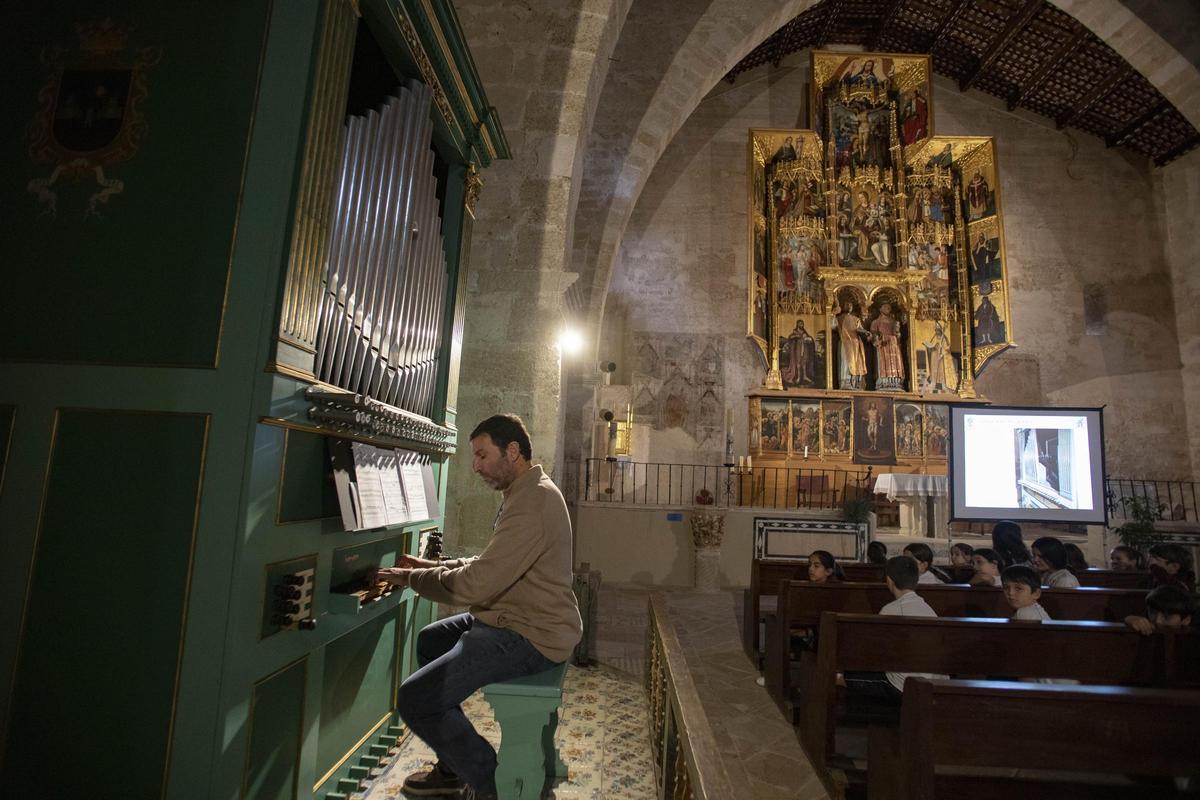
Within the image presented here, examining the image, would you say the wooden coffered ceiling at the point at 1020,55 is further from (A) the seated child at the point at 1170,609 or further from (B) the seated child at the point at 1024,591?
(A) the seated child at the point at 1170,609

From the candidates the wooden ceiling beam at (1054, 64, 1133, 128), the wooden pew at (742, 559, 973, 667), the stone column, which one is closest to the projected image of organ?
the wooden pew at (742, 559, 973, 667)

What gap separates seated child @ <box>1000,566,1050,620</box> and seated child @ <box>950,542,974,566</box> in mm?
2713

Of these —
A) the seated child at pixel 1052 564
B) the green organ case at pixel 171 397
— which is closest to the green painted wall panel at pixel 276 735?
the green organ case at pixel 171 397

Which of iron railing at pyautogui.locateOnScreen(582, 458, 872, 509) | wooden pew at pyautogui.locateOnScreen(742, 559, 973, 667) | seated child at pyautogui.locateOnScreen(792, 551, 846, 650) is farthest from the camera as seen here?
iron railing at pyautogui.locateOnScreen(582, 458, 872, 509)

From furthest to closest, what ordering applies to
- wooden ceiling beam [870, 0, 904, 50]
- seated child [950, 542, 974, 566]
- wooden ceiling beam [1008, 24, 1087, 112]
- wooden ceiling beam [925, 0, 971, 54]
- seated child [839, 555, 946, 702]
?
wooden ceiling beam [870, 0, 904, 50] < wooden ceiling beam [925, 0, 971, 54] < wooden ceiling beam [1008, 24, 1087, 112] < seated child [950, 542, 974, 566] < seated child [839, 555, 946, 702]

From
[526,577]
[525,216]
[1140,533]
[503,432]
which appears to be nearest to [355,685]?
[526,577]

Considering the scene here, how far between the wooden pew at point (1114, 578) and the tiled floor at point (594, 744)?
4.20 meters

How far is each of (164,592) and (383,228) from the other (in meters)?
1.55

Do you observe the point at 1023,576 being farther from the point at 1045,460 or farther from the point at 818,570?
the point at 1045,460

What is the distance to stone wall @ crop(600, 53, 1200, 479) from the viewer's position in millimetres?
13008

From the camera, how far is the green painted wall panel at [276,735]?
1922 millimetres

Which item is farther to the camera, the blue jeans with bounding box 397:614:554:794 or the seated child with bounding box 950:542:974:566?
the seated child with bounding box 950:542:974:566

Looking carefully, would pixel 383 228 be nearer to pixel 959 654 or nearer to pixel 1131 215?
pixel 959 654

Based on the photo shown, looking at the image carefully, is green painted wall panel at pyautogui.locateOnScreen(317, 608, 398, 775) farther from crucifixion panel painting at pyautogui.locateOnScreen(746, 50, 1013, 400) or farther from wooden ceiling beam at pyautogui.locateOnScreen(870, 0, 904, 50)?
wooden ceiling beam at pyautogui.locateOnScreen(870, 0, 904, 50)
